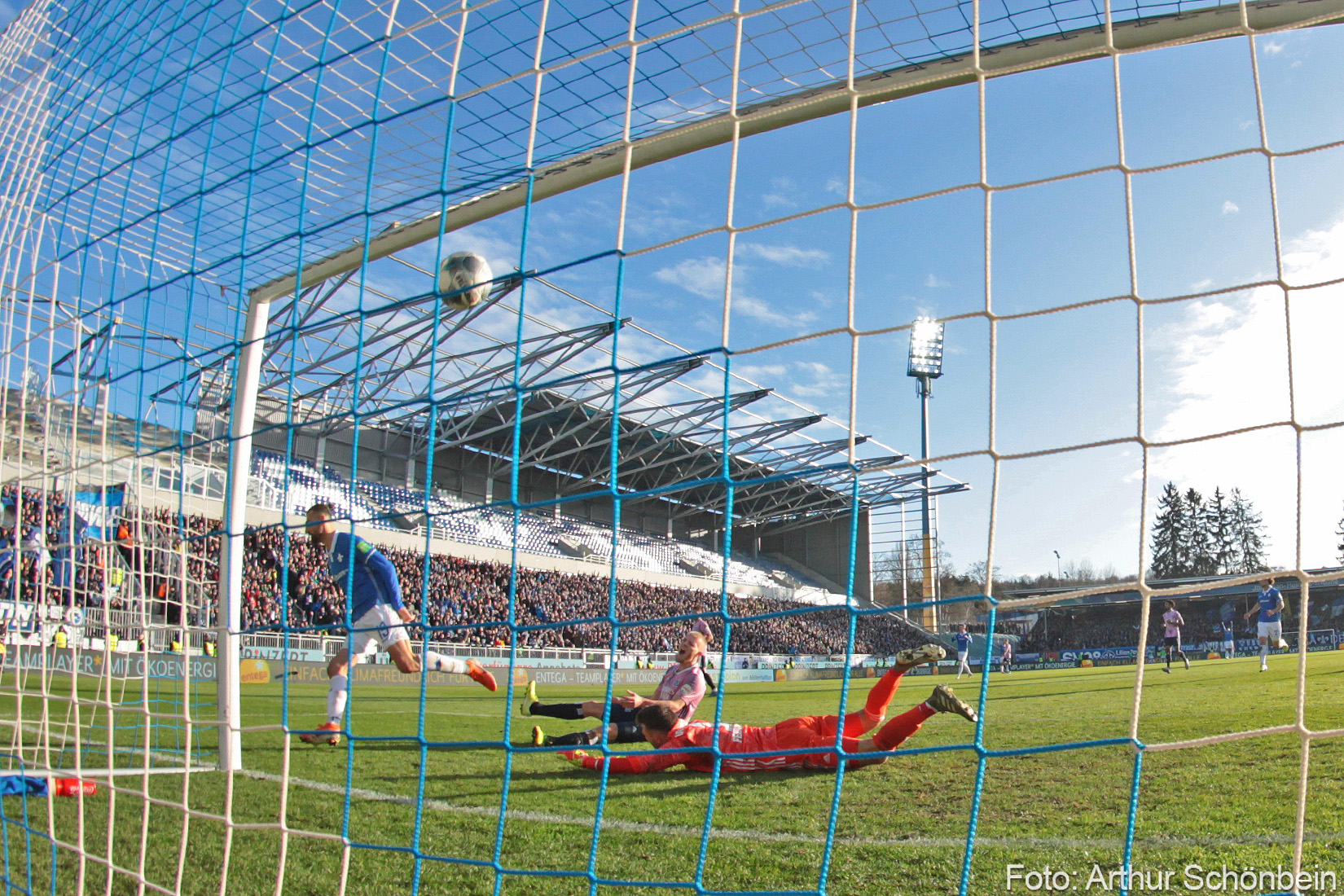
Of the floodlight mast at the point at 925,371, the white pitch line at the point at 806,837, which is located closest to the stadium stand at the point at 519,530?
the floodlight mast at the point at 925,371

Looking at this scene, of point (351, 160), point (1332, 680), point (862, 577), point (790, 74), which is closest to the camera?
point (790, 74)

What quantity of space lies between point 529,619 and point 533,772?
2043 cm

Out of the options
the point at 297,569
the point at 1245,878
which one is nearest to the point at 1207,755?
the point at 1245,878

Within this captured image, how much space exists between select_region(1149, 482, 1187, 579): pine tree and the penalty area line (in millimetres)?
33260

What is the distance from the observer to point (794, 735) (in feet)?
13.9

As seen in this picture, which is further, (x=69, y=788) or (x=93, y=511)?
(x=93, y=511)

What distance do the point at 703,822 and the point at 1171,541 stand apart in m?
37.2

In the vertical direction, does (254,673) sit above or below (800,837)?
below

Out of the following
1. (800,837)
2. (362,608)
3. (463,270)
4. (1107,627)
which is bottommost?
(1107,627)

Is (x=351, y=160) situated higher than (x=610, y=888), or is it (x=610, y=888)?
(x=351, y=160)

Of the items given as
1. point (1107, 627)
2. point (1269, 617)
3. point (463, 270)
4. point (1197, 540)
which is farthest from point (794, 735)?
point (1197, 540)

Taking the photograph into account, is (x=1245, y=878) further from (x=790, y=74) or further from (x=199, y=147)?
(x=199, y=147)

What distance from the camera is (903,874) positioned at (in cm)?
251

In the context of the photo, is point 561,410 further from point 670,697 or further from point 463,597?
point 670,697
